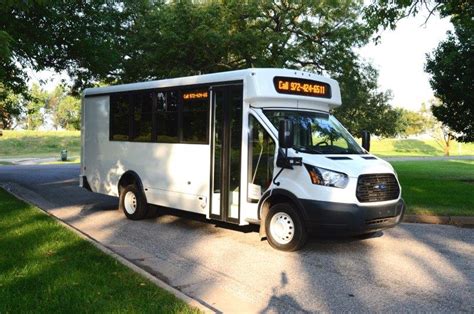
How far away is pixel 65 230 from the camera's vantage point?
7.93 metres

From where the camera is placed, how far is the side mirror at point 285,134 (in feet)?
23.3

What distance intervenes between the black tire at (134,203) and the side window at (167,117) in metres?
1.27

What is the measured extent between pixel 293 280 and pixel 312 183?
1.63 metres

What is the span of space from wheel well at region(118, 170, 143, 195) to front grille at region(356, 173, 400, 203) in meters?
4.82

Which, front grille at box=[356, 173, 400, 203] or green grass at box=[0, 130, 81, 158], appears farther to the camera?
green grass at box=[0, 130, 81, 158]

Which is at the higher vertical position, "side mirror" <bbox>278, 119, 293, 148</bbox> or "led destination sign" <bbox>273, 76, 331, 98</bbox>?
"led destination sign" <bbox>273, 76, 331, 98</bbox>

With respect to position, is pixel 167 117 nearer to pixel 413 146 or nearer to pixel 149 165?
pixel 149 165

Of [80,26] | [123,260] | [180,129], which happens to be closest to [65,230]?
[123,260]

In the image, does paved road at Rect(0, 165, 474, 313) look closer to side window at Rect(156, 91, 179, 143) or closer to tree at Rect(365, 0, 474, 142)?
side window at Rect(156, 91, 179, 143)

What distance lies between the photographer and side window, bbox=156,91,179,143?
943cm

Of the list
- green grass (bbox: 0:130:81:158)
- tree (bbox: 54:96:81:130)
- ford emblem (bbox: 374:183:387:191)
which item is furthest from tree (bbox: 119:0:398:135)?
tree (bbox: 54:96:81:130)

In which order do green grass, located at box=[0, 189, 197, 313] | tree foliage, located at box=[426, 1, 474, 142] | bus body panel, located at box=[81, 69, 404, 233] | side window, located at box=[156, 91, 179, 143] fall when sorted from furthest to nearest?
tree foliage, located at box=[426, 1, 474, 142], side window, located at box=[156, 91, 179, 143], bus body panel, located at box=[81, 69, 404, 233], green grass, located at box=[0, 189, 197, 313]

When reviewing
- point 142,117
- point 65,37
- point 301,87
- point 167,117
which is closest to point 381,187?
point 301,87

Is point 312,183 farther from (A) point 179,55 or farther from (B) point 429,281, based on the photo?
(A) point 179,55
